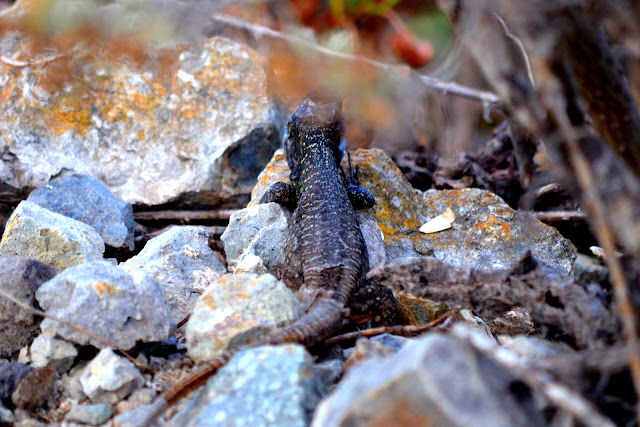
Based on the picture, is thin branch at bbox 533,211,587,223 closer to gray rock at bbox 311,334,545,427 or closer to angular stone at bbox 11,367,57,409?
gray rock at bbox 311,334,545,427

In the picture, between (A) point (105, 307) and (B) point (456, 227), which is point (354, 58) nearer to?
(B) point (456, 227)

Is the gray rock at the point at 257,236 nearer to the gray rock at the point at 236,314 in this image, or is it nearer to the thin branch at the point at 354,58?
the gray rock at the point at 236,314

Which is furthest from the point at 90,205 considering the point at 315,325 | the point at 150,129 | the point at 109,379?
the point at 315,325

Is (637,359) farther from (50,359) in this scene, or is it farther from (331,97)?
(331,97)

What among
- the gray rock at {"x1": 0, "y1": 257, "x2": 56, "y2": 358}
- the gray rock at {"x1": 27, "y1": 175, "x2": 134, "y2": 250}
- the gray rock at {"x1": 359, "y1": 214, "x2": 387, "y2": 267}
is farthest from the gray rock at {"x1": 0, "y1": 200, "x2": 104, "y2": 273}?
the gray rock at {"x1": 359, "y1": 214, "x2": 387, "y2": 267}

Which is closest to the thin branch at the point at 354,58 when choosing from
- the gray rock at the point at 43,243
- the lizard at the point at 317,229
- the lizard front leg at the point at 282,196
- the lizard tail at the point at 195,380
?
the lizard at the point at 317,229

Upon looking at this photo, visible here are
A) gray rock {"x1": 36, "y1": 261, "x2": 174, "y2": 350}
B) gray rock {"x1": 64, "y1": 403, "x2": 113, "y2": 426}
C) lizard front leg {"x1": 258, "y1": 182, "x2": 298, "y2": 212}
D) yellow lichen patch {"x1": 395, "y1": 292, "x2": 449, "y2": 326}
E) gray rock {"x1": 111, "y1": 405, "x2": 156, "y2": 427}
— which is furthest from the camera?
lizard front leg {"x1": 258, "y1": 182, "x2": 298, "y2": 212}

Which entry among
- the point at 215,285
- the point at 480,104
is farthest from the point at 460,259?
the point at 480,104
